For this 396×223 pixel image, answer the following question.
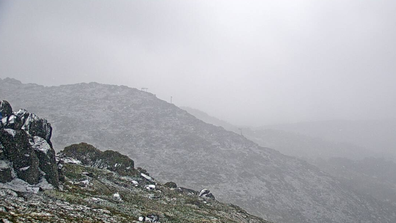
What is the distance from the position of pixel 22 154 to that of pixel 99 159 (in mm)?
20482

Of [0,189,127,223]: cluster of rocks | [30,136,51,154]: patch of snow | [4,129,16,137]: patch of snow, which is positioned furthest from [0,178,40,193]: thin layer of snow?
[30,136,51,154]: patch of snow

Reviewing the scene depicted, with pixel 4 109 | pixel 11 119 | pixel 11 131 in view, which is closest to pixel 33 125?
pixel 11 119

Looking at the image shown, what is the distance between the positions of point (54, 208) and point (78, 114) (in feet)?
349

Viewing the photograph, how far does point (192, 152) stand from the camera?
94125mm

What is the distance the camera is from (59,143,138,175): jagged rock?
33.2 meters

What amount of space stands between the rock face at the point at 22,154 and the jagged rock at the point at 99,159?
15388 mm

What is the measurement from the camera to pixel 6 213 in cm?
926

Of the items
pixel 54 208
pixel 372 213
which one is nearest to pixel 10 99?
pixel 54 208

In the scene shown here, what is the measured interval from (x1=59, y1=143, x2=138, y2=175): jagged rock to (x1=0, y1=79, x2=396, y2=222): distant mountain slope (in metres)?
41.5

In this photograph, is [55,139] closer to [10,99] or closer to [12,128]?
[10,99]

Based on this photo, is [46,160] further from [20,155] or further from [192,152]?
[192,152]

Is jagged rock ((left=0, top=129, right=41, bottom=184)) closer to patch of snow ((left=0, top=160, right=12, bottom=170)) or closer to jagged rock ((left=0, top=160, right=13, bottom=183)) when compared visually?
patch of snow ((left=0, top=160, right=12, bottom=170))

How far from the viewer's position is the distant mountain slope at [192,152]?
73.1 m

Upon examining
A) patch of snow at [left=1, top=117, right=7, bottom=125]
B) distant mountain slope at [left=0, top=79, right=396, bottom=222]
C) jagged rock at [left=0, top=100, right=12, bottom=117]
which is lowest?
distant mountain slope at [left=0, top=79, right=396, bottom=222]
